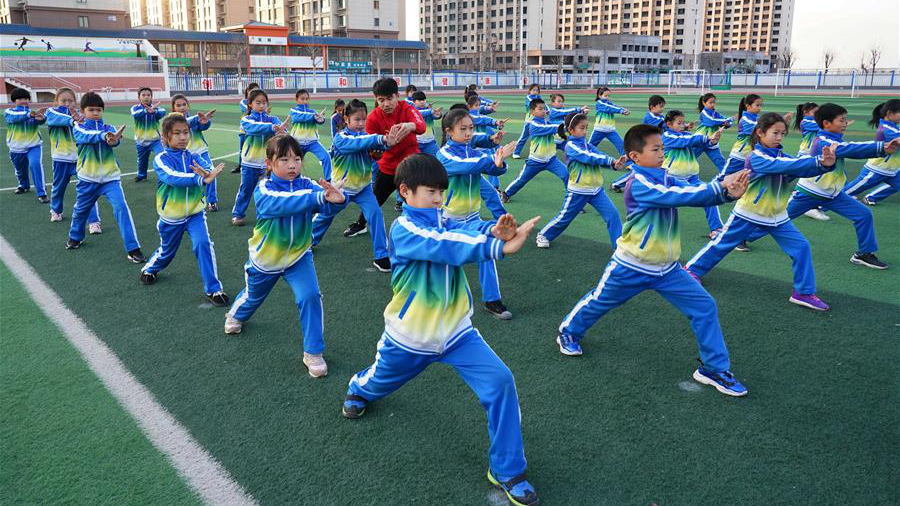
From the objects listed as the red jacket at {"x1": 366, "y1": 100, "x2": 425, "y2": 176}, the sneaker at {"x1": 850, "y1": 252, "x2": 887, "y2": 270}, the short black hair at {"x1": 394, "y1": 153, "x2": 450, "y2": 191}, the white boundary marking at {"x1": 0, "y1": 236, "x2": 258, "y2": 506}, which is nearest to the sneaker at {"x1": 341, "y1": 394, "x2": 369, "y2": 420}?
the white boundary marking at {"x1": 0, "y1": 236, "x2": 258, "y2": 506}

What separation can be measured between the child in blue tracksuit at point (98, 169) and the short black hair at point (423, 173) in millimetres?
5361

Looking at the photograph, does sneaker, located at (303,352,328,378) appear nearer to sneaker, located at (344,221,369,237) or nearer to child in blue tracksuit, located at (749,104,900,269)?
sneaker, located at (344,221,369,237)

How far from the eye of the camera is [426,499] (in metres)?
3.27

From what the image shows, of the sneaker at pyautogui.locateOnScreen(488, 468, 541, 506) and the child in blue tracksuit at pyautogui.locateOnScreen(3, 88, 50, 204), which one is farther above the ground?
the child in blue tracksuit at pyautogui.locateOnScreen(3, 88, 50, 204)

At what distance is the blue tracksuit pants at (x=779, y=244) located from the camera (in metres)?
5.70

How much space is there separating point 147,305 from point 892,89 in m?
57.2

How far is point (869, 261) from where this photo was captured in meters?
7.04

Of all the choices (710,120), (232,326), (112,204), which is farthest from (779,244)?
(112,204)

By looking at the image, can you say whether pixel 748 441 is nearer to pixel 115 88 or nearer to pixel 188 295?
pixel 188 295

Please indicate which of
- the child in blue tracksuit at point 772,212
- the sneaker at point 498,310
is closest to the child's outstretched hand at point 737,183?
the child in blue tracksuit at point 772,212

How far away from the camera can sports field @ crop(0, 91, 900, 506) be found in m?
3.39

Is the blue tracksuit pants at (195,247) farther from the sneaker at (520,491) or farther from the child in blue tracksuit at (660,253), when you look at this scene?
the sneaker at (520,491)

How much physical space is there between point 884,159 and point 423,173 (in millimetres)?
7769

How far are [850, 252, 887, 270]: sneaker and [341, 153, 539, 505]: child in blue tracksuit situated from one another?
223 inches
